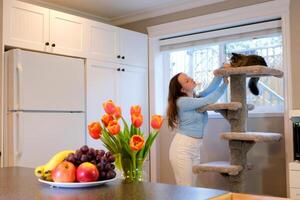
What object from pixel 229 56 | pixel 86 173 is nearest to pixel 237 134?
pixel 229 56

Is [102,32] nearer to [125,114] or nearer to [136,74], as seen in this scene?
[136,74]

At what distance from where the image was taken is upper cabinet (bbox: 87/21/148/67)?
3602 millimetres

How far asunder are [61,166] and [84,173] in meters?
0.09

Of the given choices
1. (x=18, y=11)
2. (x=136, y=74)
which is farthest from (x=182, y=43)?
(x=18, y=11)

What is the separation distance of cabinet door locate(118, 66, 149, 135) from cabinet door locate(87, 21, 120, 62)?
0.70ft

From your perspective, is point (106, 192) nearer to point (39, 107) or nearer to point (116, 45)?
point (39, 107)

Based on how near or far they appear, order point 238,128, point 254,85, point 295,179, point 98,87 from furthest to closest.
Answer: point 98,87 → point 254,85 → point 238,128 → point 295,179

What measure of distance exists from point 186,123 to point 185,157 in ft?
0.89

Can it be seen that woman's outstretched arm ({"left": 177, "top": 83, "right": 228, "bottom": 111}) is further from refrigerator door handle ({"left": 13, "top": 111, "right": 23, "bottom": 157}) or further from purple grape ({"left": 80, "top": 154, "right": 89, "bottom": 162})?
purple grape ({"left": 80, "top": 154, "right": 89, "bottom": 162})

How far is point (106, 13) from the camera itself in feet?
13.7

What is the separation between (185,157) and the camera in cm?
287

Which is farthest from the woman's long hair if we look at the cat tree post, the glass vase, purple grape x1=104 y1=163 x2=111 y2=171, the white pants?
purple grape x1=104 y1=163 x2=111 y2=171

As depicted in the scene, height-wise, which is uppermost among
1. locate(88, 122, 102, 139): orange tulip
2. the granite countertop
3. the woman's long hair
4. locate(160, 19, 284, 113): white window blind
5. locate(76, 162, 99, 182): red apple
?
locate(160, 19, 284, 113): white window blind

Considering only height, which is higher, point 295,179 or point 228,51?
point 228,51
